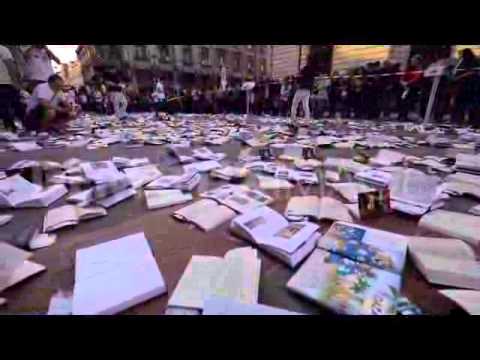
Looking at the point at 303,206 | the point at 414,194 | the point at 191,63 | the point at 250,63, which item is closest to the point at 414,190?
the point at 414,194

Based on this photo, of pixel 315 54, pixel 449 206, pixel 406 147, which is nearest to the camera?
pixel 449 206

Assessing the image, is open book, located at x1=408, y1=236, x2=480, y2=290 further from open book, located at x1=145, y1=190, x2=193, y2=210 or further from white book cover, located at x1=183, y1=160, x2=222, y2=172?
white book cover, located at x1=183, y1=160, x2=222, y2=172

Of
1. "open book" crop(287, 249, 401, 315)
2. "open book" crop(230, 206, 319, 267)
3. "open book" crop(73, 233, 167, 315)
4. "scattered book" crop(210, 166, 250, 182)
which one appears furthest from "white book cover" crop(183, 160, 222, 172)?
"open book" crop(287, 249, 401, 315)

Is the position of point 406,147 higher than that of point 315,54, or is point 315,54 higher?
point 315,54

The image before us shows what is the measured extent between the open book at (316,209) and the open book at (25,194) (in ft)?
3.93

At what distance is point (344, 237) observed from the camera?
0.91 m

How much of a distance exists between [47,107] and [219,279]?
408 cm

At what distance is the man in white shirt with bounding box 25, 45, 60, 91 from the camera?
350 cm

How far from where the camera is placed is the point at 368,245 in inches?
33.8

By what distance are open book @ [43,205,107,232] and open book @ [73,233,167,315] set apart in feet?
0.84
